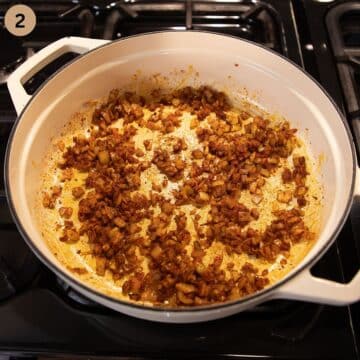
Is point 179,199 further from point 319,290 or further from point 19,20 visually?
point 19,20

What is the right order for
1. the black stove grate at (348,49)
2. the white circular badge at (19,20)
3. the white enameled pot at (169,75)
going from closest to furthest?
the white enameled pot at (169,75) < the black stove grate at (348,49) < the white circular badge at (19,20)

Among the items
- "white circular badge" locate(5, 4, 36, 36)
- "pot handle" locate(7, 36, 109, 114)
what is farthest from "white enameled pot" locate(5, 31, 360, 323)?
"white circular badge" locate(5, 4, 36, 36)

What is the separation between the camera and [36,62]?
2.96 feet

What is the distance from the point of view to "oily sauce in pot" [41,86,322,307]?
2.76ft

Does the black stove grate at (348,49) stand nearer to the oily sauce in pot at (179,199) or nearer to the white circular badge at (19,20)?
the oily sauce in pot at (179,199)

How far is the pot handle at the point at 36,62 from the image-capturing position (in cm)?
87

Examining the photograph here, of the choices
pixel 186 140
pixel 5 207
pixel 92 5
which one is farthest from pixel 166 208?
pixel 92 5

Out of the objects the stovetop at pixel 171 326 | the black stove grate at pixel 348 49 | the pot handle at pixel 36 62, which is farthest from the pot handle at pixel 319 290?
the pot handle at pixel 36 62

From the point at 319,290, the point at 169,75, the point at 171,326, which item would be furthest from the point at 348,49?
the point at 171,326

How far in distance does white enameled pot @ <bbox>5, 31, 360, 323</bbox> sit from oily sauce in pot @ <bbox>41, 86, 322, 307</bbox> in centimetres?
5

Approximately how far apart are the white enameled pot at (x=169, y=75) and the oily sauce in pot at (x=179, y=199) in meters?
0.05

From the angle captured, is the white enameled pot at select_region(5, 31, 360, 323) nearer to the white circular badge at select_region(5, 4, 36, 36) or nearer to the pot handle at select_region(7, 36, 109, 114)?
the pot handle at select_region(7, 36, 109, 114)

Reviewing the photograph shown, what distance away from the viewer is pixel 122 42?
965mm

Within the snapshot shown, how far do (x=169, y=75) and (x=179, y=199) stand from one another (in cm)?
30
